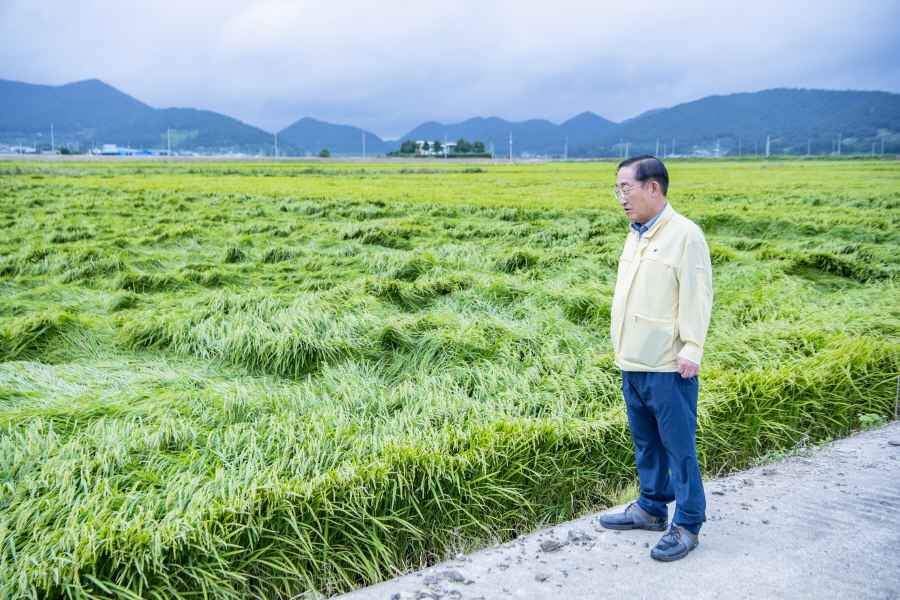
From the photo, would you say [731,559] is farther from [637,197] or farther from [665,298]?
[637,197]

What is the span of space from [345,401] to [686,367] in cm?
202

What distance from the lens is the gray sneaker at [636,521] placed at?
2371 millimetres

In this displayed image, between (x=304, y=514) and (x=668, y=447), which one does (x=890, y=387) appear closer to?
(x=668, y=447)

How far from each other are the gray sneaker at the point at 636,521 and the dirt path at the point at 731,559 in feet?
0.11

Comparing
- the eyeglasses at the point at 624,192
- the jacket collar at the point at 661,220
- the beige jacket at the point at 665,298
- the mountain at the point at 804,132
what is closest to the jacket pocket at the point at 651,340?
the beige jacket at the point at 665,298

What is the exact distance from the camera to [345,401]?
11.1 feet

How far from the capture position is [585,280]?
6.77 m

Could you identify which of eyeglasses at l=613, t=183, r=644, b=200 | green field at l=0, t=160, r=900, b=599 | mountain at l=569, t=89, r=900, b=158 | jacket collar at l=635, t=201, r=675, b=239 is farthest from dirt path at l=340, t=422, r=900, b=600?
mountain at l=569, t=89, r=900, b=158

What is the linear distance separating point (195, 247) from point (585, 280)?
6.49m

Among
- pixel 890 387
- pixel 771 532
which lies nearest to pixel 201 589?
pixel 771 532

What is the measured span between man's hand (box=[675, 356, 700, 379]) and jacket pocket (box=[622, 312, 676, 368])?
42mm

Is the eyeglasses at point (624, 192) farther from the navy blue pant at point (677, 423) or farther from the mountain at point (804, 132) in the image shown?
the mountain at point (804, 132)

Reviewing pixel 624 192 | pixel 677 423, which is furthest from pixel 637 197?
pixel 677 423

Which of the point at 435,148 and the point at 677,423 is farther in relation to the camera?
the point at 435,148
